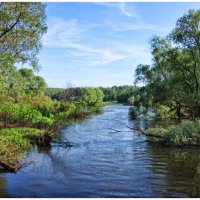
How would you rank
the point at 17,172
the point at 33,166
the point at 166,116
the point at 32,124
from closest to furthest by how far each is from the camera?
1. the point at 17,172
2. the point at 33,166
3. the point at 32,124
4. the point at 166,116

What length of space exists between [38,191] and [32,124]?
1836cm

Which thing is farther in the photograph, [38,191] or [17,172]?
[17,172]

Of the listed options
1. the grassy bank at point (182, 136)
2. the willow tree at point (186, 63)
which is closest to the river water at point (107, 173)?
the grassy bank at point (182, 136)

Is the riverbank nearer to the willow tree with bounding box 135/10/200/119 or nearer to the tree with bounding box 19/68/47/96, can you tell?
the willow tree with bounding box 135/10/200/119

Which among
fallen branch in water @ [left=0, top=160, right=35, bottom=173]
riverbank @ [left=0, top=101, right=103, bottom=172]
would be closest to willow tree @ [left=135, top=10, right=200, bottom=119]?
riverbank @ [left=0, top=101, right=103, bottom=172]

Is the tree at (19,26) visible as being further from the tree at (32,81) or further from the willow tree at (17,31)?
the tree at (32,81)

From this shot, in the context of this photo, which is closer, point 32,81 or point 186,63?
point 186,63

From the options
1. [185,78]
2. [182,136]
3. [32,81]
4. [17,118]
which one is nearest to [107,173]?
[182,136]

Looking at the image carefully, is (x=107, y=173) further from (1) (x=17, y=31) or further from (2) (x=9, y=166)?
(1) (x=17, y=31)

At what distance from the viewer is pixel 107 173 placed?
16953 mm

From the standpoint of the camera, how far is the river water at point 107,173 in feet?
45.0

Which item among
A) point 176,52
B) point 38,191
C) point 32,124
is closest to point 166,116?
point 176,52

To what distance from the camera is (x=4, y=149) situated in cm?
1752

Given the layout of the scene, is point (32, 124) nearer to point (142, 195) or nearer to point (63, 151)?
point (63, 151)
